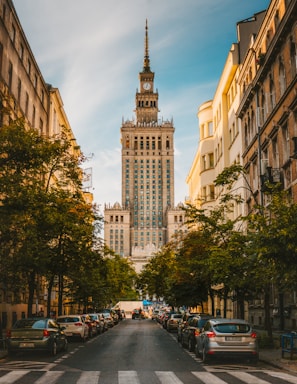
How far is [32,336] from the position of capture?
18.6m

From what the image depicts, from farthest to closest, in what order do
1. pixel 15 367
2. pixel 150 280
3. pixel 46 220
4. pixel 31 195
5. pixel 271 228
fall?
pixel 150 280
pixel 46 220
pixel 31 195
pixel 271 228
pixel 15 367

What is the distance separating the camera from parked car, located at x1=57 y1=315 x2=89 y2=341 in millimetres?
28188

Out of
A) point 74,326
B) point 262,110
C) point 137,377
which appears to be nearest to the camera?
point 137,377

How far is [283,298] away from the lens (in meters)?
28.9

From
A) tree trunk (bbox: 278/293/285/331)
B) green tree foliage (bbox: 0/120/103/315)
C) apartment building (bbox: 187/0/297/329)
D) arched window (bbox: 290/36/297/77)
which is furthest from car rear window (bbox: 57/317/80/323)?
arched window (bbox: 290/36/297/77)

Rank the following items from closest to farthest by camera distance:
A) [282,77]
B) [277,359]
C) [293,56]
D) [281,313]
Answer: [277,359], [293,56], [281,313], [282,77]

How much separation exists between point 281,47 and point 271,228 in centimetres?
1545

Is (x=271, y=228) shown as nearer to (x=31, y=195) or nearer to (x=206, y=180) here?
(x=31, y=195)

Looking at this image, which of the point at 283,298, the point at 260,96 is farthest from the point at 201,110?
the point at 283,298

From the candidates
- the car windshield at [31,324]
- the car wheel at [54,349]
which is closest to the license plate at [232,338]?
the car wheel at [54,349]

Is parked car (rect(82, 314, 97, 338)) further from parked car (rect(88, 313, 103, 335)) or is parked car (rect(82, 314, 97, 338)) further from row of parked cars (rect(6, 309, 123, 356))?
row of parked cars (rect(6, 309, 123, 356))

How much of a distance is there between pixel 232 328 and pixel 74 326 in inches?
554

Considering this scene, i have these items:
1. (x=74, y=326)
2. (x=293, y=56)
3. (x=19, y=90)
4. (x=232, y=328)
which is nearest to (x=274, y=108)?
(x=293, y=56)

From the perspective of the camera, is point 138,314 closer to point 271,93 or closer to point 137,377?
point 271,93
